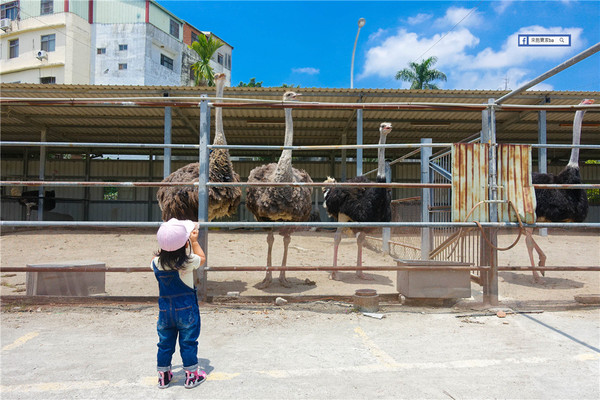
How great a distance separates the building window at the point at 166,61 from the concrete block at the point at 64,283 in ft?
89.0

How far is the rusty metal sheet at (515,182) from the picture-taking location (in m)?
4.33

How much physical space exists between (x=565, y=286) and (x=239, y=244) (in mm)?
6768

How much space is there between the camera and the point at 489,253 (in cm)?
450

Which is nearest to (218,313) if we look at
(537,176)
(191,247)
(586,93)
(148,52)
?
(191,247)

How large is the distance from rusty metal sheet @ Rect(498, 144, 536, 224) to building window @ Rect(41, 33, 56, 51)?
2972 cm

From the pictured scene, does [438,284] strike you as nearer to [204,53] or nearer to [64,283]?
[64,283]

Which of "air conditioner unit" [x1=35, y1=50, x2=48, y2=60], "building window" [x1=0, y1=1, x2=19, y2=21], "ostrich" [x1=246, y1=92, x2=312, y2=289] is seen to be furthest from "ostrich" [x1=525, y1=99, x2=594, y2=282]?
"building window" [x1=0, y1=1, x2=19, y2=21]

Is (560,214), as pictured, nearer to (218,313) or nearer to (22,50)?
(218,313)

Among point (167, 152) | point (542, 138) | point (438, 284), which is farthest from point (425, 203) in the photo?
point (542, 138)

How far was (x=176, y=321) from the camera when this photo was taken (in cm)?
261

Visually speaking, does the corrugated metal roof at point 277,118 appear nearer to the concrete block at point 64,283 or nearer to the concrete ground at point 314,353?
the concrete block at point 64,283

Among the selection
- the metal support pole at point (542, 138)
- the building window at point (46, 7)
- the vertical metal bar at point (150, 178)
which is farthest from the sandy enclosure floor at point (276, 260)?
the building window at point (46, 7)

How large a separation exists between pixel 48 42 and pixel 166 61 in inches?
282

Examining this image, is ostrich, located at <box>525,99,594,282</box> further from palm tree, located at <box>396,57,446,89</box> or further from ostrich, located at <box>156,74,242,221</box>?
palm tree, located at <box>396,57,446,89</box>
